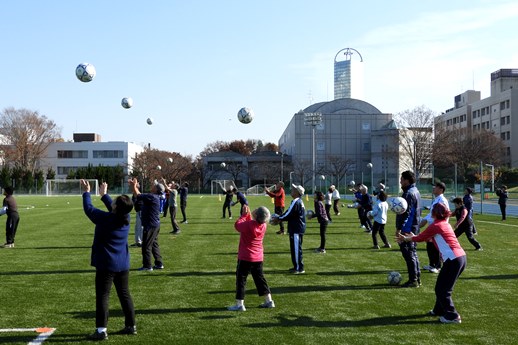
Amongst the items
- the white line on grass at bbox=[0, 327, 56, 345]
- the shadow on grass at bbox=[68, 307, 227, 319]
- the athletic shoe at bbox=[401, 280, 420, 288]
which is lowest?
the shadow on grass at bbox=[68, 307, 227, 319]

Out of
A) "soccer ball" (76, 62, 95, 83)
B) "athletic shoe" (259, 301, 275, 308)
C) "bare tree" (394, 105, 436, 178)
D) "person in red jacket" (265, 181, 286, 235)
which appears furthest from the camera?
"bare tree" (394, 105, 436, 178)

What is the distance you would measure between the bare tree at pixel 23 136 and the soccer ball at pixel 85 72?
86674 mm

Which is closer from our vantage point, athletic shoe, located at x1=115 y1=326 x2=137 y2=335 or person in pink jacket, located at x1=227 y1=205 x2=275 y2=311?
athletic shoe, located at x1=115 y1=326 x2=137 y2=335

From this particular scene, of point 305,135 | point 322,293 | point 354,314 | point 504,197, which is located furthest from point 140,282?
point 305,135

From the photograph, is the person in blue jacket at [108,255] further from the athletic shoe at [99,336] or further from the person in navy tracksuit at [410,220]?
the person in navy tracksuit at [410,220]

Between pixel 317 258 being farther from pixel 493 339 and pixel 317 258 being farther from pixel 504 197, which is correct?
pixel 504 197

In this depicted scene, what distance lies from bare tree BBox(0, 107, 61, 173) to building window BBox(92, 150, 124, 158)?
9950mm

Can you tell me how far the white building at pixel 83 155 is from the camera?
359 feet

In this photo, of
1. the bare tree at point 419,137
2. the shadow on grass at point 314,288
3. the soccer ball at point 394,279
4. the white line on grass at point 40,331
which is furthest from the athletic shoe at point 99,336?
the bare tree at point 419,137

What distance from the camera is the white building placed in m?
109

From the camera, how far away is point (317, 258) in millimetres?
14133

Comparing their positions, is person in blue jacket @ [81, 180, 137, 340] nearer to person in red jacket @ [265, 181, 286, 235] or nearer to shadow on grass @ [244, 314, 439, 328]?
shadow on grass @ [244, 314, 439, 328]

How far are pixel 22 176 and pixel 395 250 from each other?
9323cm

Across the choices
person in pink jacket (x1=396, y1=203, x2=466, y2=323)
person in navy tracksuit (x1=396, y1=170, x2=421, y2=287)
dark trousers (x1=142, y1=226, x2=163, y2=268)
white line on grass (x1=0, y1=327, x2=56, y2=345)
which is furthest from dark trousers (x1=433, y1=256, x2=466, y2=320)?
dark trousers (x1=142, y1=226, x2=163, y2=268)
